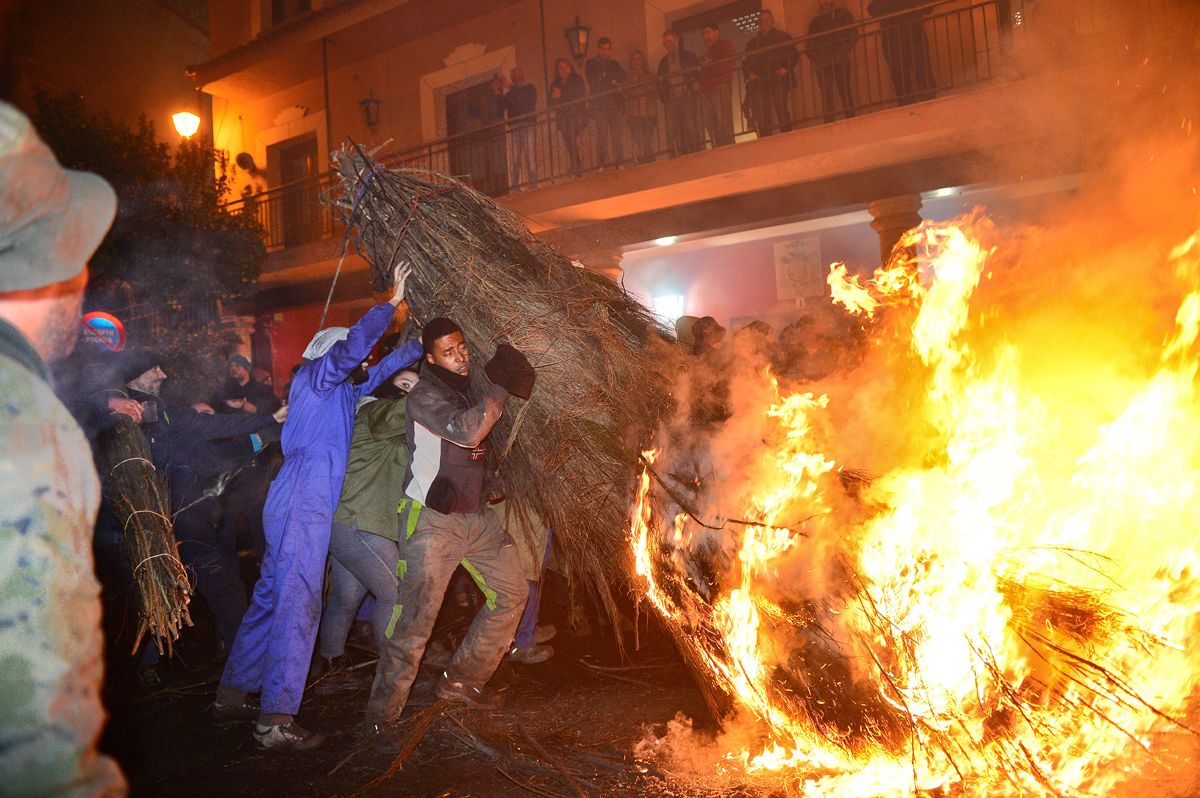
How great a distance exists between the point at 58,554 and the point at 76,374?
3.92 m

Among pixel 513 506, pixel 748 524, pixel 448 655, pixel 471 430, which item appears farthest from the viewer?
pixel 448 655

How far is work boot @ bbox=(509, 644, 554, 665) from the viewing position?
192 inches

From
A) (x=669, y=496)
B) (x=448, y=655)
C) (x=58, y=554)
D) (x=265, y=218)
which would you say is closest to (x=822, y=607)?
(x=669, y=496)

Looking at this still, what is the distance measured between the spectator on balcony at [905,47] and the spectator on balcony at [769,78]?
3.48ft

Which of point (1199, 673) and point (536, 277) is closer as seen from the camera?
point (1199, 673)

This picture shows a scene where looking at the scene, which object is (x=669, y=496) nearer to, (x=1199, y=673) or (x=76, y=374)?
(x=1199, y=673)

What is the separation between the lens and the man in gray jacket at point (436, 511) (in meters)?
3.70

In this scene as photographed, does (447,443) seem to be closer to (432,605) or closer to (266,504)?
(432,605)

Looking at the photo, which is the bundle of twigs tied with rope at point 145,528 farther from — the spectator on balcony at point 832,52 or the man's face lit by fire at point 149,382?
the spectator on balcony at point 832,52

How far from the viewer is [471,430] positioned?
3.62 meters

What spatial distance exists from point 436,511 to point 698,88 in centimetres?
827

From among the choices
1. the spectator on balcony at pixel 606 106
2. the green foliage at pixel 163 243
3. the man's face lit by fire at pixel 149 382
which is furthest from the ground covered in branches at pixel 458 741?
the spectator on balcony at pixel 606 106

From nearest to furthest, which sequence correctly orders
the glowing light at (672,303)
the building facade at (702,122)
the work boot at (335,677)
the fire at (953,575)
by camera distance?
the fire at (953,575) → the work boot at (335,677) → the building facade at (702,122) → the glowing light at (672,303)

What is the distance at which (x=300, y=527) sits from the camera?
3.92 m
